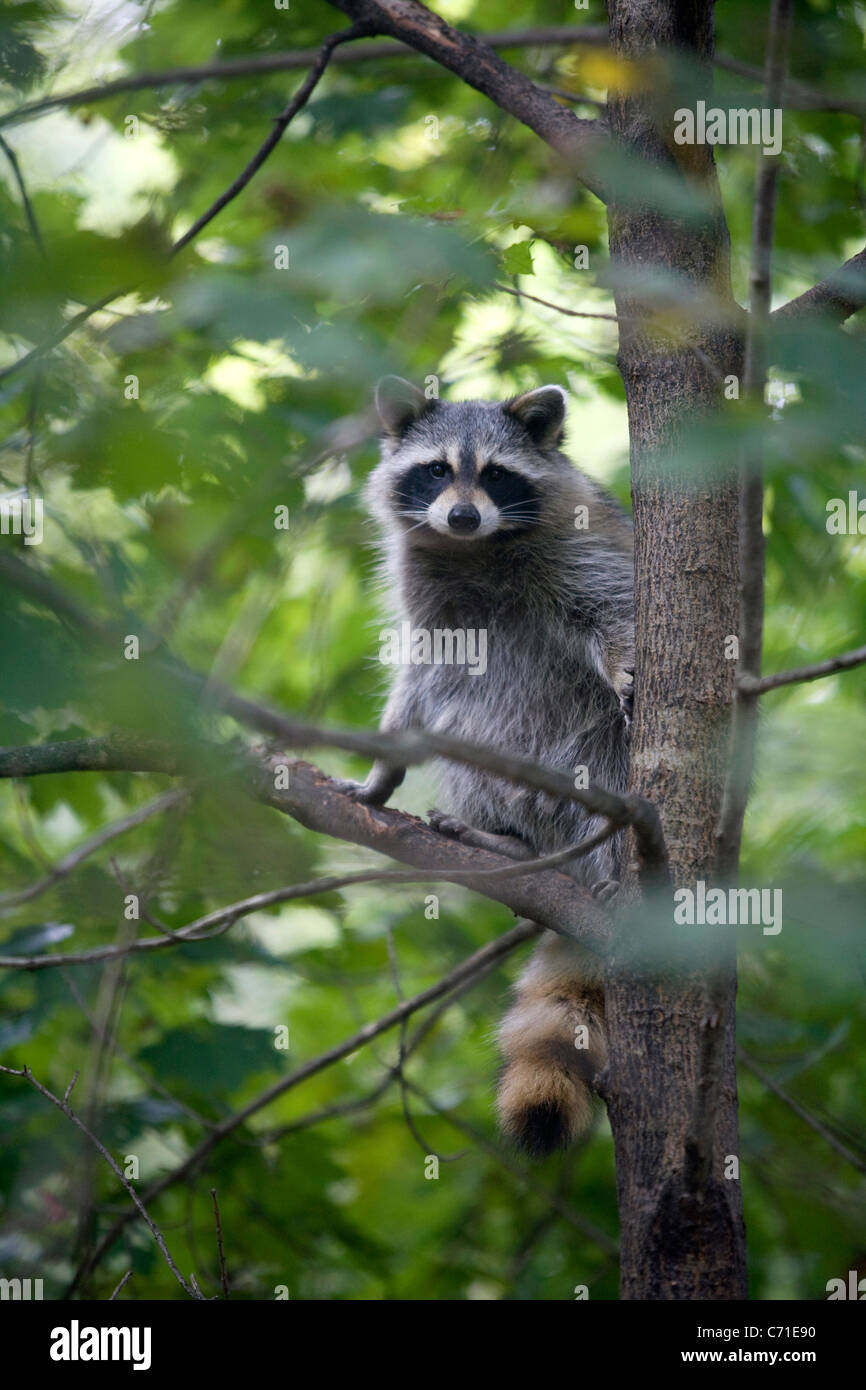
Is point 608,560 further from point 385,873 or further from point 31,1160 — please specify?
point 31,1160

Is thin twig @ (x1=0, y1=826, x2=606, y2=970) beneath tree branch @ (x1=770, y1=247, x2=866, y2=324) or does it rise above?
beneath

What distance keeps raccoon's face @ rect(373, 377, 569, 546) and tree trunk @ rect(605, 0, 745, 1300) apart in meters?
1.61

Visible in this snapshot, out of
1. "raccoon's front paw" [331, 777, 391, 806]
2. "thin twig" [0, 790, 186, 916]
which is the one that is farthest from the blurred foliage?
"raccoon's front paw" [331, 777, 391, 806]

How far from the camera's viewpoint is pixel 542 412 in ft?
14.9

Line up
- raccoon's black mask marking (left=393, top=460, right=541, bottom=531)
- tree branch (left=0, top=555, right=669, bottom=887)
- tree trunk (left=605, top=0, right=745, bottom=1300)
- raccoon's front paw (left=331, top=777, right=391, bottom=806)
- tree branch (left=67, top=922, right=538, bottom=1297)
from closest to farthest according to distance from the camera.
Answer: tree branch (left=0, top=555, right=669, bottom=887), tree trunk (left=605, top=0, right=745, bottom=1300), raccoon's front paw (left=331, top=777, right=391, bottom=806), tree branch (left=67, top=922, right=538, bottom=1297), raccoon's black mask marking (left=393, top=460, right=541, bottom=531)

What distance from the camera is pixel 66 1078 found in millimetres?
4352

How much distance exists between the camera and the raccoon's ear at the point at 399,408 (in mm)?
4414

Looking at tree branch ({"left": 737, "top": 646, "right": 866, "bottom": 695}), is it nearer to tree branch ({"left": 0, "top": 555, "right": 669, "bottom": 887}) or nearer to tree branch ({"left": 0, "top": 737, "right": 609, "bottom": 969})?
tree branch ({"left": 0, "top": 555, "right": 669, "bottom": 887})

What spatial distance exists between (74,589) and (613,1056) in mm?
1533

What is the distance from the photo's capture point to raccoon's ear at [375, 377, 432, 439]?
4.41m

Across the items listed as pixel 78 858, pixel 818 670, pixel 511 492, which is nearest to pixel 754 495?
pixel 818 670

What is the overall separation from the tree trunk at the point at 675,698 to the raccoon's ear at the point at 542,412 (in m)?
1.70

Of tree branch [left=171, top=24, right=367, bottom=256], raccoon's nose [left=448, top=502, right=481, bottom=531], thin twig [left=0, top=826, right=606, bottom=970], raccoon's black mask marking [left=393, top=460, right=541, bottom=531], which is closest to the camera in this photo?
thin twig [left=0, top=826, right=606, bottom=970]
